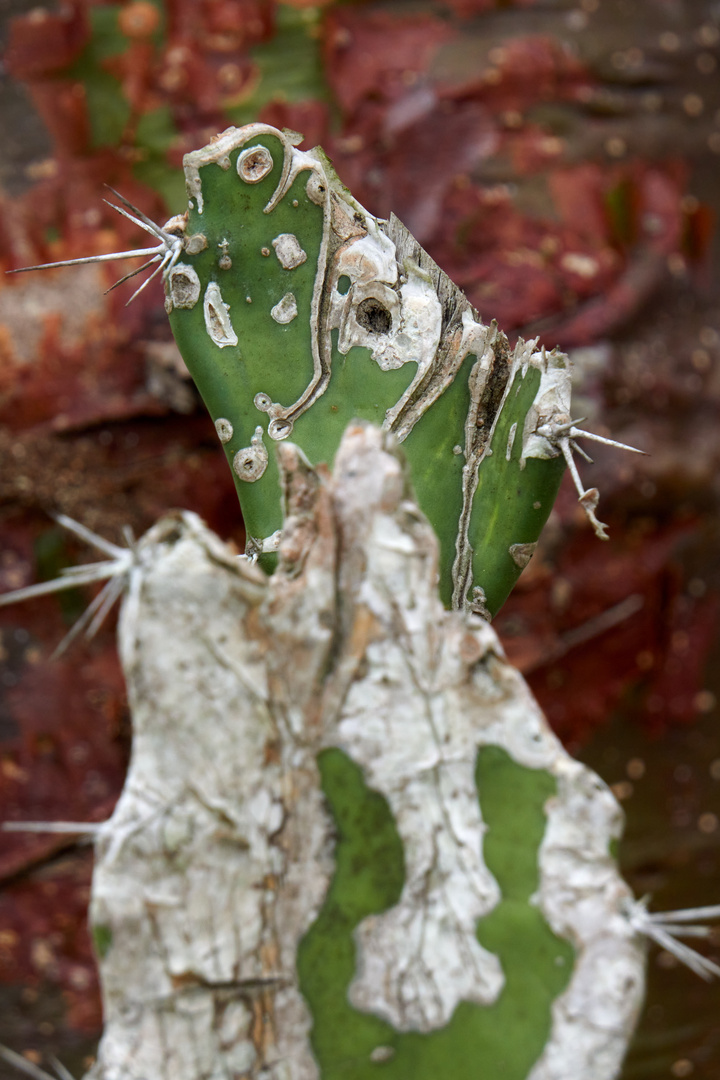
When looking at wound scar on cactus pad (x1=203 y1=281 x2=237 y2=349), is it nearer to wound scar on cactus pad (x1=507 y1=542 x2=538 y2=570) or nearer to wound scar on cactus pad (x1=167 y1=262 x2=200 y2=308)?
wound scar on cactus pad (x1=167 y1=262 x2=200 y2=308)

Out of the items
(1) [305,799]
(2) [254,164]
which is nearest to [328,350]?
(2) [254,164]

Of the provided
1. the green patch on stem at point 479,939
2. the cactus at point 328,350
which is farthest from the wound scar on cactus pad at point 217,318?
the green patch on stem at point 479,939

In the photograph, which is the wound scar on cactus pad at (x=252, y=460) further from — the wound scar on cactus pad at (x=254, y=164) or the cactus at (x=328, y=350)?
the wound scar on cactus pad at (x=254, y=164)

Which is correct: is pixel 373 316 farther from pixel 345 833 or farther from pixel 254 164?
pixel 345 833

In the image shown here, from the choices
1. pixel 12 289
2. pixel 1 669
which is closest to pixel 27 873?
pixel 1 669

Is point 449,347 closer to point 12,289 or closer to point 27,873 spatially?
point 12,289
